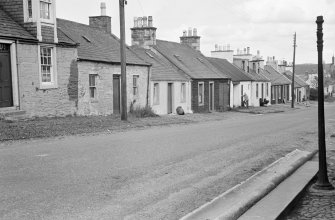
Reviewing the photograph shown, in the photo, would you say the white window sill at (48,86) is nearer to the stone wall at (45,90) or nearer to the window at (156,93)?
the stone wall at (45,90)

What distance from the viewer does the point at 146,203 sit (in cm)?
655

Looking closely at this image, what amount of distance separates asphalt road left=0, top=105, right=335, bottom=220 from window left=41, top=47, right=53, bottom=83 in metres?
5.80

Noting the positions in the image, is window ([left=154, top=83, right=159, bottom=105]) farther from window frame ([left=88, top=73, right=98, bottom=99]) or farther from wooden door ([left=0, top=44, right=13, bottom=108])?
wooden door ([left=0, top=44, right=13, bottom=108])

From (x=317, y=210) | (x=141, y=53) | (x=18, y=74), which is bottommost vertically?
(x=317, y=210)

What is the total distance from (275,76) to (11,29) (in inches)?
2100

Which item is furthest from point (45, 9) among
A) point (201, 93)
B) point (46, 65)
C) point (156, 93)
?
point (201, 93)

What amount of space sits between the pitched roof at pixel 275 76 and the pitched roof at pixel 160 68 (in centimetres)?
2898

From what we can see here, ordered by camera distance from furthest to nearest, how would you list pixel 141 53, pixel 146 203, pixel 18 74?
pixel 141 53
pixel 18 74
pixel 146 203

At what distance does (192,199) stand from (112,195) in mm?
1275

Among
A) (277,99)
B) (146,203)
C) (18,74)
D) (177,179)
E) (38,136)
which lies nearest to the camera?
(146,203)

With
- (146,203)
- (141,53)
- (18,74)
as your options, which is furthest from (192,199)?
(141,53)

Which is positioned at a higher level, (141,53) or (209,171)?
(141,53)

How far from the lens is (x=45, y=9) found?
19344mm

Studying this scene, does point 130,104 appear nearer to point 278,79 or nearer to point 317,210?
point 317,210
